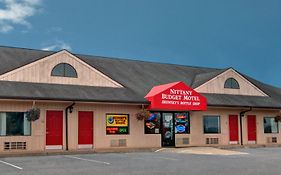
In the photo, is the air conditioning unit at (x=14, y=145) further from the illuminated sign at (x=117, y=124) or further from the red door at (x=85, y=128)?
the illuminated sign at (x=117, y=124)

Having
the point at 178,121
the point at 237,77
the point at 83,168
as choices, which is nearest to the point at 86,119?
the point at 178,121

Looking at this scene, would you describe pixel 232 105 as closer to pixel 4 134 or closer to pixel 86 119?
pixel 86 119

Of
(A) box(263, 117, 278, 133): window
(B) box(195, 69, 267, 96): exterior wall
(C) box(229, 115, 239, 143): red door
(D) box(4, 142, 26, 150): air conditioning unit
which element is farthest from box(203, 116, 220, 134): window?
(D) box(4, 142, 26, 150): air conditioning unit

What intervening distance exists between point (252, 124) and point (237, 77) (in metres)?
3.37

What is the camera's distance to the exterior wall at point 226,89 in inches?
1126

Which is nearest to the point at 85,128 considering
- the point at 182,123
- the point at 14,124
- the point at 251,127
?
the point at 14,124

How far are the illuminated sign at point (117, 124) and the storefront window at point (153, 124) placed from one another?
4.51ft

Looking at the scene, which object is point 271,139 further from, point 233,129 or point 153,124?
point 153,124

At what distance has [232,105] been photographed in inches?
1073

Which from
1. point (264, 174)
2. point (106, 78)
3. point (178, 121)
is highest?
point (106, 78)

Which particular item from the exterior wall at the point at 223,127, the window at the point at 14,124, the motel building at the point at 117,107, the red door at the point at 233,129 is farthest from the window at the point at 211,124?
the window at the point at 14,124

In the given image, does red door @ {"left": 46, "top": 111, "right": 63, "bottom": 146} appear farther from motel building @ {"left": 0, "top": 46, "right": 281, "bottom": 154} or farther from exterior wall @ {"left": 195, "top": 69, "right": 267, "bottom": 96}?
exterior wall @ {"left": 195, "top": 69, "right": 267, "bottom": 96}

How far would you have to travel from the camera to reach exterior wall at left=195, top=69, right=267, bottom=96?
93.8 feet

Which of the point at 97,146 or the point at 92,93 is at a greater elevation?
the point at 92,93
